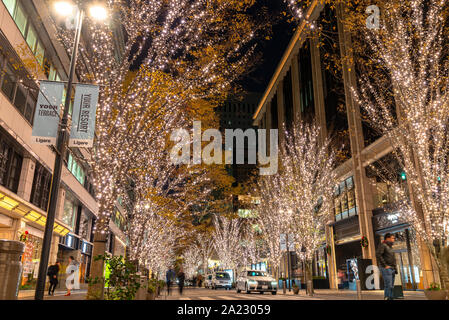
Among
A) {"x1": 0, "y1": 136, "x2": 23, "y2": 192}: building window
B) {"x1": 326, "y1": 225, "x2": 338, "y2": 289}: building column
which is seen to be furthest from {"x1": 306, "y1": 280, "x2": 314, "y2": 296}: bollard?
{"x1": 0, "y1": 136, "x2": 23, "y2": 192}: building window

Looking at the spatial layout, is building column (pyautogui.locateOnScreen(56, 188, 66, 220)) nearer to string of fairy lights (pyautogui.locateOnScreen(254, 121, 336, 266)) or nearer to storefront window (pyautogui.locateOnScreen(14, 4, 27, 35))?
storefront window (pyautogui.locateOnScreen(14, 4, 27, 35))

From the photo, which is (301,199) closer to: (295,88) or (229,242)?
(295,88)

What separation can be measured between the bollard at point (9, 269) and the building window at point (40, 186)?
1663 cm

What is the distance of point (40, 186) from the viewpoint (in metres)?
20.1

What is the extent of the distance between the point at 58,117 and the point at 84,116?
0.69 meters

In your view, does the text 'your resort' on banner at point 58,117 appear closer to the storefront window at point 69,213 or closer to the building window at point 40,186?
the building window at point 40,186

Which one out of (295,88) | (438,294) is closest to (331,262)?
(295,88)

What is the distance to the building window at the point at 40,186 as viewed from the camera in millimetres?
19031

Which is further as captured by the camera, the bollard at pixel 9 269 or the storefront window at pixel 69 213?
the storefront window at pixel 69 213

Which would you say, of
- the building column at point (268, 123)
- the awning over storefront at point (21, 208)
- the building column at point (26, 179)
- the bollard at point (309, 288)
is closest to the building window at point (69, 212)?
the awning over storefront at point (21, 208)

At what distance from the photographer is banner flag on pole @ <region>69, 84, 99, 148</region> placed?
8953 millimetres
